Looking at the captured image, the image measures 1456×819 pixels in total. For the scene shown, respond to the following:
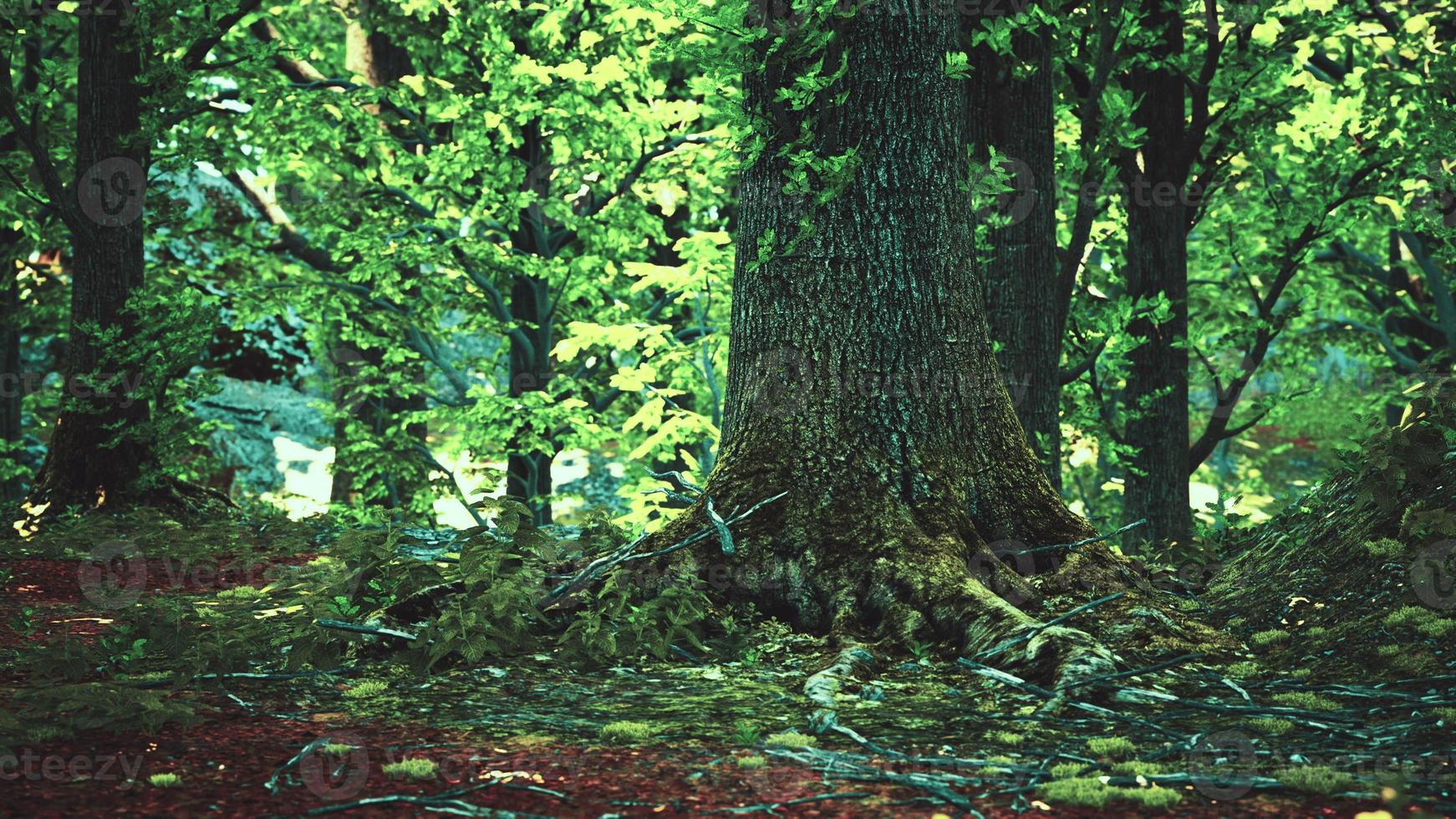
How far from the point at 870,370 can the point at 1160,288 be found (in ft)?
22.1

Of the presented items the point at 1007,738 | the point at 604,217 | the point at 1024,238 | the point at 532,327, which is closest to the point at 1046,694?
the point at 1007,738

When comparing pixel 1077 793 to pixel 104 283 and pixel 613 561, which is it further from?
pixel 104 283

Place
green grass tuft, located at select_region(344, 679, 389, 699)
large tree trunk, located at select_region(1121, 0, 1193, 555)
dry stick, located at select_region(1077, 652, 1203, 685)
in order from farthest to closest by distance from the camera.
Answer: large tree trunk, located at select_region(1121, 0, 1193, 555)
green grass tuft, located at select_region(344, 679, 389, 699)
dry stick, located at select_region(1077, 652, 1203, 685)

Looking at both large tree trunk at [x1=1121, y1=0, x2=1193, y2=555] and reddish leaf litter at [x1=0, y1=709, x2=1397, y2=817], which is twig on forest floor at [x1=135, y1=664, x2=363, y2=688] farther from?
large tree trunk at [x1=1121, y1=0, x2=1193, y2=555]

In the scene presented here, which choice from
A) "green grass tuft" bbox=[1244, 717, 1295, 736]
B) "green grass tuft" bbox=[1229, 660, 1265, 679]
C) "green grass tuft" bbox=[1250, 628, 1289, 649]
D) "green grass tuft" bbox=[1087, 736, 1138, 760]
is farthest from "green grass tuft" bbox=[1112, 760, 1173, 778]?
"green grass tuft" bbox=[1250, 628, 1289, 649]

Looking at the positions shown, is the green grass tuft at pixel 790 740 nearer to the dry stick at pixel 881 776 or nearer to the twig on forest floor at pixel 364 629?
the dry stick at pixel 881 776

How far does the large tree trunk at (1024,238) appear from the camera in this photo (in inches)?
331

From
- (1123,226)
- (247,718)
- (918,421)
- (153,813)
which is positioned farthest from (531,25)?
(153,813)

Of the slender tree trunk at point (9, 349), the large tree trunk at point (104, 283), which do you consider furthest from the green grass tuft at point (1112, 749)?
the slender tree trunk at point (9, 349)

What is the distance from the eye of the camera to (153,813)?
9.90 ft

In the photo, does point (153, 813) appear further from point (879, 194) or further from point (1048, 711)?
point (879, 194)

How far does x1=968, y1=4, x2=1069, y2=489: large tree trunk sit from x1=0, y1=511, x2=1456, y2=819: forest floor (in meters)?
3.61

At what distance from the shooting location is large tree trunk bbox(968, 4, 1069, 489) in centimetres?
841

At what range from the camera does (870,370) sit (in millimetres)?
5582
